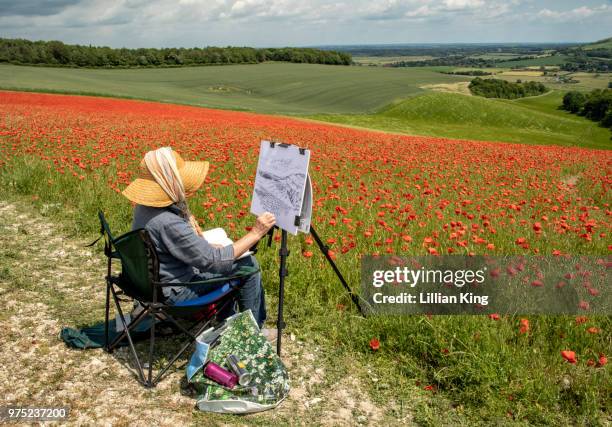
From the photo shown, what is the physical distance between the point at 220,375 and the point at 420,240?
3.17m

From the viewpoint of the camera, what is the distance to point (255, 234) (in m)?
3.79

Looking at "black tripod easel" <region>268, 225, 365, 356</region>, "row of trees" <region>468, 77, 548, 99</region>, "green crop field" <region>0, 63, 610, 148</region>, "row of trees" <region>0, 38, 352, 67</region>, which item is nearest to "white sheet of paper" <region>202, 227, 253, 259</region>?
"black tripod easel" <region>268, 225, 365, 356</region>

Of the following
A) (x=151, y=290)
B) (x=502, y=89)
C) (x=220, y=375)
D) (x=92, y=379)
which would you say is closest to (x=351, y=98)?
(x=502, y=89)

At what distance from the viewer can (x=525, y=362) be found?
3.63 meters

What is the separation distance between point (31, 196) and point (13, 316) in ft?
14.5

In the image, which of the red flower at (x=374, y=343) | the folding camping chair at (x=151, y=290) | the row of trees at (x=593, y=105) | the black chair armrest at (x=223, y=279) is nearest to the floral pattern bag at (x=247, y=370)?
the folding camping chair at (x=151, y=290)

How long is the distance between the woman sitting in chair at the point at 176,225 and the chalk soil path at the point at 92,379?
78cm

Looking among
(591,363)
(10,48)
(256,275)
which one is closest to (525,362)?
(591,363)

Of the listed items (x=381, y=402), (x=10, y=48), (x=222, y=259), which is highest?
(x=10, y=48)

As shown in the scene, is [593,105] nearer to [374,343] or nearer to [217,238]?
[374,343]

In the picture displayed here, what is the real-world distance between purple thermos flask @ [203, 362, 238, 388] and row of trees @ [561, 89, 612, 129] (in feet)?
200

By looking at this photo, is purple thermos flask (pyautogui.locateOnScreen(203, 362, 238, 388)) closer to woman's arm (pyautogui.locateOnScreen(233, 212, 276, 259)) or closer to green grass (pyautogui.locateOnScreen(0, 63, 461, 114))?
woman's arm (pyautogui.locateOnScreen(233, 212, 276, 259))

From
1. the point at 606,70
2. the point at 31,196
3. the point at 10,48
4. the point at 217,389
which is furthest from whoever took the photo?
the point at 606,70

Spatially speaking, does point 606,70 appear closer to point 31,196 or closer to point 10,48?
point 10,48
